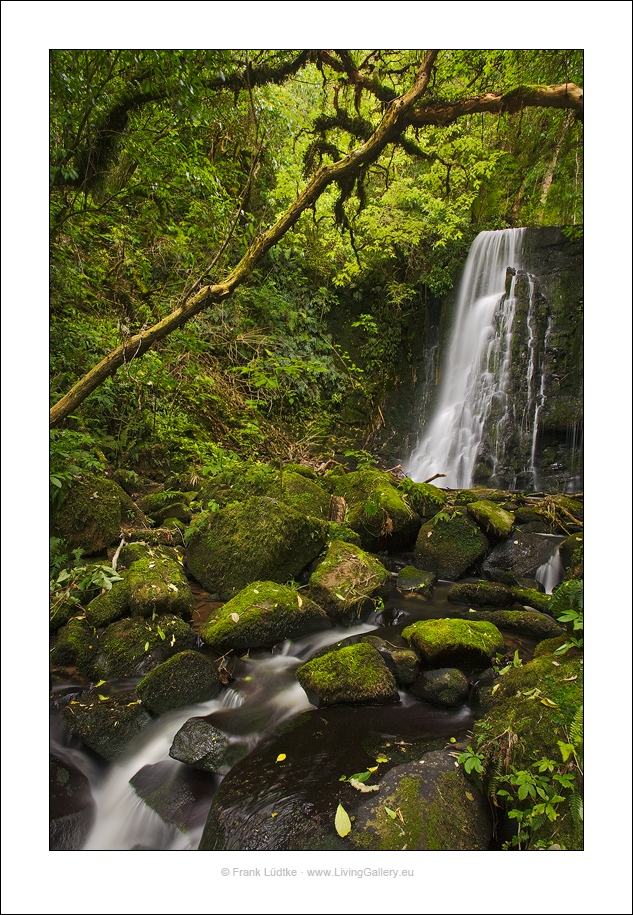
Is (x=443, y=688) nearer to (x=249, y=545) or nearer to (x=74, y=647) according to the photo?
(x=249, y=545)

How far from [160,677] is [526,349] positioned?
690 cm

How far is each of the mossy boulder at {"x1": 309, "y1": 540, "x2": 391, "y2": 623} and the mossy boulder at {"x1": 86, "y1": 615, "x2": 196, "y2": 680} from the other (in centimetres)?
114

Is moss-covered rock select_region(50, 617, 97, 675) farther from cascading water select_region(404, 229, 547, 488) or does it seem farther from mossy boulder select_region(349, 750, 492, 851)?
cascading water select_region(404, 229, 547, 488)

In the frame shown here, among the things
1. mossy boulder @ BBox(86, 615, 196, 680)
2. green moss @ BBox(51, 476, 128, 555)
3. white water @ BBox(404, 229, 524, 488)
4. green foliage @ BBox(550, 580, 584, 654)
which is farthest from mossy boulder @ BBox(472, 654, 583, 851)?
white water @ BBox(404, 229, 524, 488)

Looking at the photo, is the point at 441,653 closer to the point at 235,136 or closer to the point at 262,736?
the point at 262,736

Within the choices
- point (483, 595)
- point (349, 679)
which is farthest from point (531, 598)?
point (349, 679)

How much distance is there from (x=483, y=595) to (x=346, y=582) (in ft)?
4.23

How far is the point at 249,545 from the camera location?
12.3ft

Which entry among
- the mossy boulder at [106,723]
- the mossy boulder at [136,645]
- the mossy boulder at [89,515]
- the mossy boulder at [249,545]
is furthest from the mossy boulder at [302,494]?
the mossy boulder at [106,723]

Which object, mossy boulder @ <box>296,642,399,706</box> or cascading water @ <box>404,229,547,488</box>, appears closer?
mossy boulder @ <box>296,642,399,706</box>

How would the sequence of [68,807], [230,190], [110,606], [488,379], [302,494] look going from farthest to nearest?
[488,379]
[302,494]
[230,190]
[110,606]
[68,807]

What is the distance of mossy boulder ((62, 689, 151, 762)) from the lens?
231 cm

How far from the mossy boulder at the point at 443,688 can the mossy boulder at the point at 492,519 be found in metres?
2.09

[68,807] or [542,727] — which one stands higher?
[542,727]
